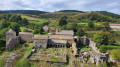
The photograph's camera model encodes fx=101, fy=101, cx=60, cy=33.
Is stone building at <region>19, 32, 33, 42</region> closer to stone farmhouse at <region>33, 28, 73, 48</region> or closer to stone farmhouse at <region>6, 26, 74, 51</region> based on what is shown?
stone farmhouse at <region>6, 26, 74, 51</region>

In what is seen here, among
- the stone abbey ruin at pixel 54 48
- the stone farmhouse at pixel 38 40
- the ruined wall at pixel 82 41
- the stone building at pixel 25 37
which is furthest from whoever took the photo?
the stone building at pixel 25 37

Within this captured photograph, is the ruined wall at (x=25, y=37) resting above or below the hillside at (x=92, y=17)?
below

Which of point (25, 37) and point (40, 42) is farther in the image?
point (25, 37)

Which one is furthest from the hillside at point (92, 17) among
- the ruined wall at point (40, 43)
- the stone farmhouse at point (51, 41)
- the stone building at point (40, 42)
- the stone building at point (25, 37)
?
the ruined wall at point (40, 43)

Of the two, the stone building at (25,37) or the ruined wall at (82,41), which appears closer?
the ruined wall at (82,41)

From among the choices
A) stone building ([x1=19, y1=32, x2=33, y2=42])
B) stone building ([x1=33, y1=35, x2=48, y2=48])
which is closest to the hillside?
stone building ([x1=19, y1=32, x2=33, y2=42])

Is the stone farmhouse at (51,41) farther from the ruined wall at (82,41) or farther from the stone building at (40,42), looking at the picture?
the ruined wall at (82,41)

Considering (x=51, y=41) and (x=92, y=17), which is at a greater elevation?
(x=92, y=17)

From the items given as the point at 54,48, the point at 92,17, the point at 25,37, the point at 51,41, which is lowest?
the point at 54,48

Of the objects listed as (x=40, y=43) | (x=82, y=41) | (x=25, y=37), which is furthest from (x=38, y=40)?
(x=82, y=41)

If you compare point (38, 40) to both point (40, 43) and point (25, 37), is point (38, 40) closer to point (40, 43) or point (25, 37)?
point (40, 43)

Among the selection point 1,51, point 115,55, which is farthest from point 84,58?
point 1,51

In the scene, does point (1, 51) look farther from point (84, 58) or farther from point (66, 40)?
point (84, 58)

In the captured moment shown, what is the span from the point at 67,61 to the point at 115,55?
1074 centimetres
